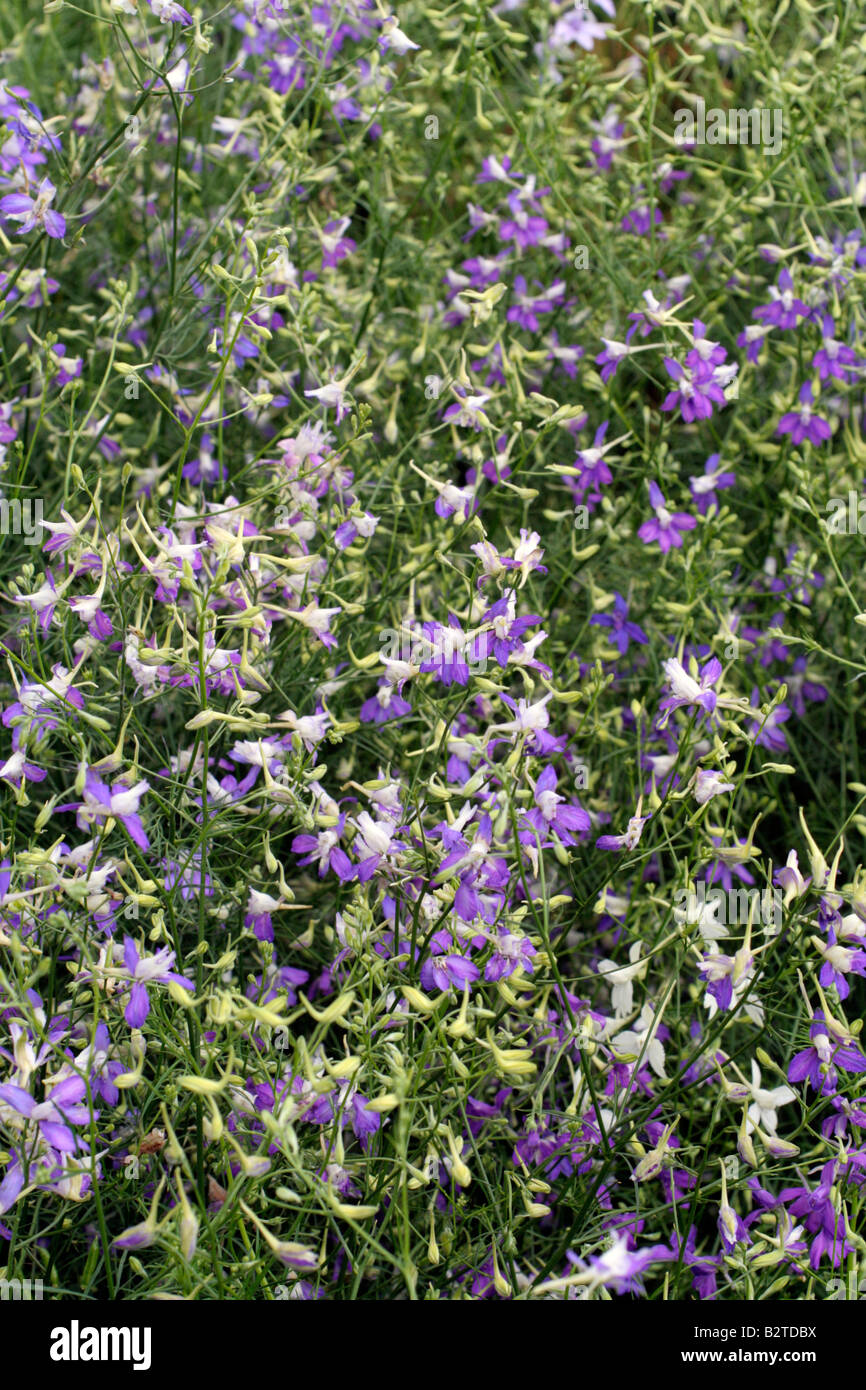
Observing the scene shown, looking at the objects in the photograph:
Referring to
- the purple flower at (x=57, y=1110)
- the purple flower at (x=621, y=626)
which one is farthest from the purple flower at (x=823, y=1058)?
the purple flower at (x=57, y=1110)

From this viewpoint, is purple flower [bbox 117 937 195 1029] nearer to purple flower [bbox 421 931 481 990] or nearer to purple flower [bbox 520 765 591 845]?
purple flower [bbox 421 931 481 990]

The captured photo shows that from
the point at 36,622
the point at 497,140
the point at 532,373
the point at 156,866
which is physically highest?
the point at 497,140

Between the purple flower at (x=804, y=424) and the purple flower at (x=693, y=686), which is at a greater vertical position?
the purple flower at (x=804, y=424)

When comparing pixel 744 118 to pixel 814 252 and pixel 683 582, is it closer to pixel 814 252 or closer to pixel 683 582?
pixel 814 252

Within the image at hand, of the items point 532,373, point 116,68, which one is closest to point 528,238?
point 532,373

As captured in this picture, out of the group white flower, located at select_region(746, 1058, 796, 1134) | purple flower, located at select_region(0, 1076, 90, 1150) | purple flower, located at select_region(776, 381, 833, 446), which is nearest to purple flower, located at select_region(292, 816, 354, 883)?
purple flower, located at select_region(0, 1076, 90, 1150)

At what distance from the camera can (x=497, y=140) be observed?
2285mm

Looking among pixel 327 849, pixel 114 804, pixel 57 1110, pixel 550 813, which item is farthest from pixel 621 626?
pixel 57 1110

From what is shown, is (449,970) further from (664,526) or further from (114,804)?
(664,526)

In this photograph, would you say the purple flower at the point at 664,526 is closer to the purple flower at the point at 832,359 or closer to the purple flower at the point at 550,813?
the purple flower at the point at 832,359
